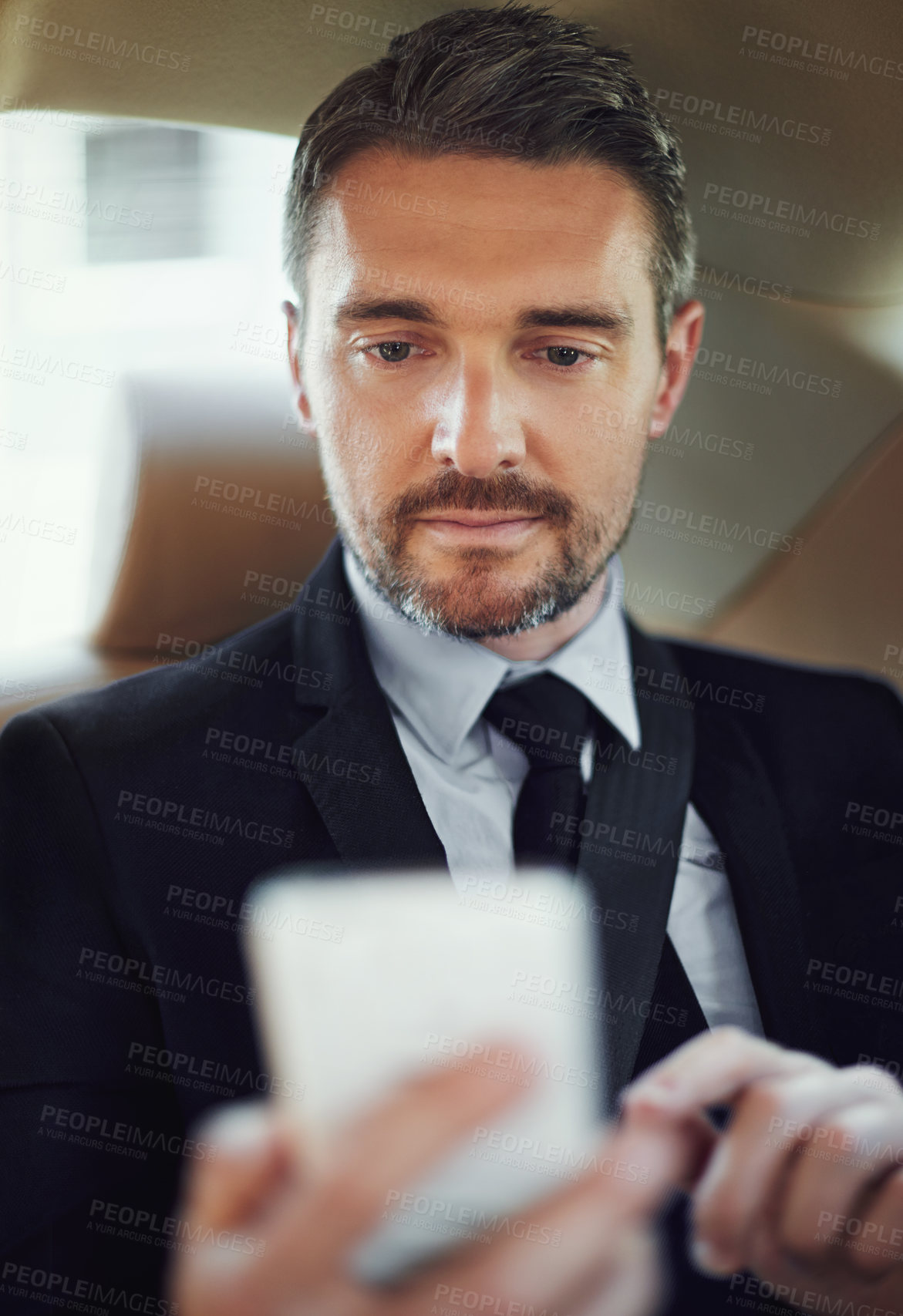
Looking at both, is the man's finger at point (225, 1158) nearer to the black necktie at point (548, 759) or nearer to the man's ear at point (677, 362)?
the black necktie at point (548, 759)

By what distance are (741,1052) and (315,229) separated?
32.2 inches

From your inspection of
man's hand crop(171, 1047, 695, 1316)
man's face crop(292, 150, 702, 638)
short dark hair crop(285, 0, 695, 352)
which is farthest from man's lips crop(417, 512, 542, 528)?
man's hand crop(171, 1047, 695, 1316)

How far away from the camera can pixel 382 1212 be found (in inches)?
31.6

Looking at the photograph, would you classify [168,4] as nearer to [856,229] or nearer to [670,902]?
[856,229]

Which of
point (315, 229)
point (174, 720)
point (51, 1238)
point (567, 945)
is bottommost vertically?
point (51, 1238)

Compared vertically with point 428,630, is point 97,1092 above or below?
below

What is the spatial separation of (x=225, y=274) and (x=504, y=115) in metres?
0.28

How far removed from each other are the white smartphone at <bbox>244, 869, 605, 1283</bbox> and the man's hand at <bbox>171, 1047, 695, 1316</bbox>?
0.05 ft

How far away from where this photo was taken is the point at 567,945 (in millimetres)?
865

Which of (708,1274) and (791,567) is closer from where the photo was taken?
(708,1274)

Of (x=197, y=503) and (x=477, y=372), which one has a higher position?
(x=477, y=372)

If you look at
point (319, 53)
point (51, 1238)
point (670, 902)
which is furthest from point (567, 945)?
point (319, 53)

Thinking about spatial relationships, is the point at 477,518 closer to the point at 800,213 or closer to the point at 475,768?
the point at 475,768

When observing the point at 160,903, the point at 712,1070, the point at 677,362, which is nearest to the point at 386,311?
the point at 677,362
